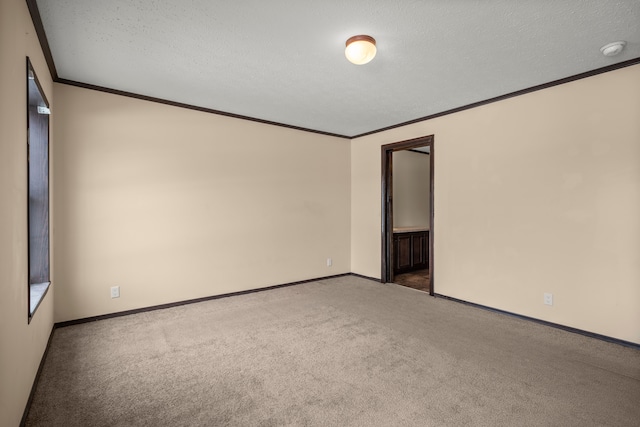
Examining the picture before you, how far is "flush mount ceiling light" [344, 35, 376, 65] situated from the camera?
2.29 metres

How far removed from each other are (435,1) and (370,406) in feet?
8.08

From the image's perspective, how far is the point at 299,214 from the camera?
15.9ft

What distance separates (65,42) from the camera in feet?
7.90

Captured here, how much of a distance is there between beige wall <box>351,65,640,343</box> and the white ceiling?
338 mm

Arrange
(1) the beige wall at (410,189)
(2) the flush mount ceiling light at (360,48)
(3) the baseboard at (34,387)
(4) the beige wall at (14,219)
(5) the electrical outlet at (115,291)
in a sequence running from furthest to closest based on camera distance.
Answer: (1) the beige wall at (410,189) < (5) the electrical outlet at (115,291) < (2) the flush mount ceiling light at (360,48) < (3) the baseboard at (34,387) < (4) the beige wall at (14,219)

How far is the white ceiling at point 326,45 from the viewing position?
6.56ft

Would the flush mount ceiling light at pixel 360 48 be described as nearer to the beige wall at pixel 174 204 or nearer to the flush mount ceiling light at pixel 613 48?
the flush mount ceiling light at pixel 613 48

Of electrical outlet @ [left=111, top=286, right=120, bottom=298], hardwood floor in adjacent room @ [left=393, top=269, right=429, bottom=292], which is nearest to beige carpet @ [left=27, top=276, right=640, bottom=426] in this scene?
electrical outlet @ [left=111, top=286, right=120, bottom=298]

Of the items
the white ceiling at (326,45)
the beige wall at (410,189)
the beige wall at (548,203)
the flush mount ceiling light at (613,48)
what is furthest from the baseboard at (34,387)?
the beige wall at (410,189)

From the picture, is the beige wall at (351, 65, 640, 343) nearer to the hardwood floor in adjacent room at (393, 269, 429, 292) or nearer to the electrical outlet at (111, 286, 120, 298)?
the hardwood floor in adjacent room at (393, 269, 429, 292)

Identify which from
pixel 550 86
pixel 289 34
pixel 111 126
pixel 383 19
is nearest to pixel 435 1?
pixel 383 19

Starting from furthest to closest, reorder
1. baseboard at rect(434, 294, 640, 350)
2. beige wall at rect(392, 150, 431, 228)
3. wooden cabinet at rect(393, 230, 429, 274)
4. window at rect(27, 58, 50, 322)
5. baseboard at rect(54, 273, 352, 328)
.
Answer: beige wall at rect(392, 150, 431, 228)
wooden cabinet at rect(393, 230, 429, 274)
baseboard at rect(54, 273, 352, 328)
baseboard at rect(434, 294, 640, 350)
window at rect(27, 58, 50, 322)

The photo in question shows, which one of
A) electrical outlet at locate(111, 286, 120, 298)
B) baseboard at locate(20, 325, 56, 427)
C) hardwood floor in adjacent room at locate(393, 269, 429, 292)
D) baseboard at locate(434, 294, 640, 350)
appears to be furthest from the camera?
hardwood floor in adjacent room at locate(393, 269, 429, 292)

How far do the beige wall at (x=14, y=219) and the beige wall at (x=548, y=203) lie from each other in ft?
13.2
